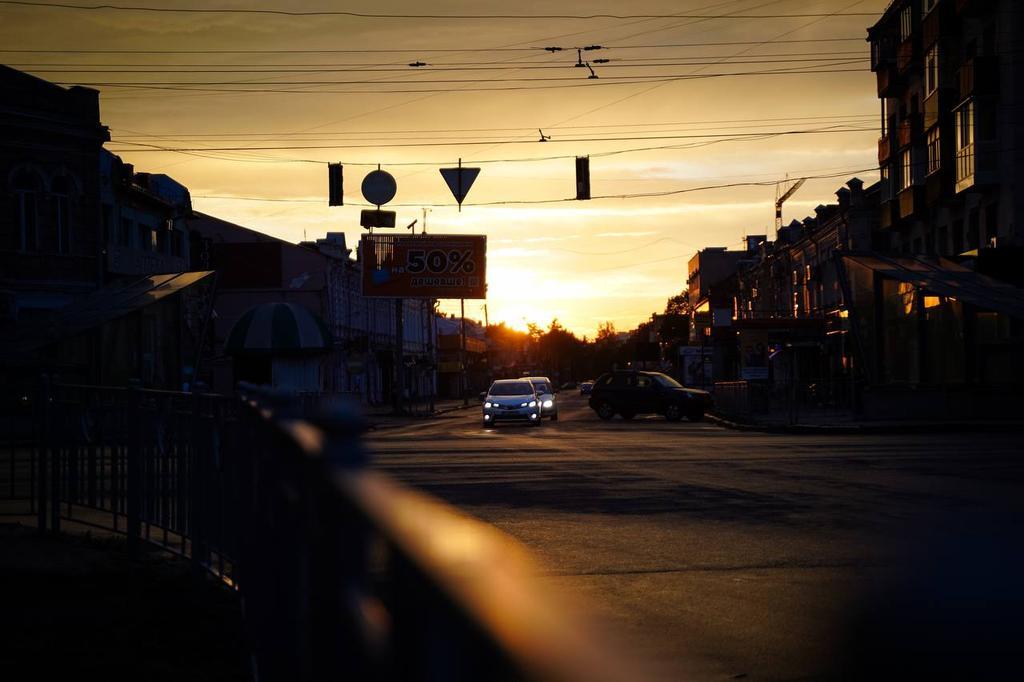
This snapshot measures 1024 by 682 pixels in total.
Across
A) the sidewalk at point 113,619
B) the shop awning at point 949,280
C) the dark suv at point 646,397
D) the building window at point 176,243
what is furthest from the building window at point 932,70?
the sidewalk at point 113,619

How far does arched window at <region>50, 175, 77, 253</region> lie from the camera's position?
4116cm

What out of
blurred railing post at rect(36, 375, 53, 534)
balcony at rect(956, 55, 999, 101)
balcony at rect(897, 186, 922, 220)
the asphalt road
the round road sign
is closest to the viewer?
the asphalt road

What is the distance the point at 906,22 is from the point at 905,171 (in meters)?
6.16

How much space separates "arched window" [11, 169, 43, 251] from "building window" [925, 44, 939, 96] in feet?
104

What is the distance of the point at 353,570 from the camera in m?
2.00

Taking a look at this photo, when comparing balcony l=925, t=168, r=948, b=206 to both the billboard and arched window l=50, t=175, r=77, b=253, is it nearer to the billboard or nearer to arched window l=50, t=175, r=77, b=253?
the billboard

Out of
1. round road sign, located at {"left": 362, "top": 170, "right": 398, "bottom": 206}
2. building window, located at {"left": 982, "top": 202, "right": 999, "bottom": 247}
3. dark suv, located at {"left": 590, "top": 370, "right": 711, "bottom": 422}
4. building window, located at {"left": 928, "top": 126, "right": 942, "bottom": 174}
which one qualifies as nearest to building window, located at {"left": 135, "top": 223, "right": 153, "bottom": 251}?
round road sign, located at {"left": 362, "top": 170, "right": 398, "bottom": 206}

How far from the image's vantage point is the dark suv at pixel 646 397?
43562 mm

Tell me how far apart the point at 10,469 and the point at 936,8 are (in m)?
40.2

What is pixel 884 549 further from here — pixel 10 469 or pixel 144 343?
pixel 144 343

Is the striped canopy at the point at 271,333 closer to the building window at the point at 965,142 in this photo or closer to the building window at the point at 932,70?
the building window at the point at 932,70

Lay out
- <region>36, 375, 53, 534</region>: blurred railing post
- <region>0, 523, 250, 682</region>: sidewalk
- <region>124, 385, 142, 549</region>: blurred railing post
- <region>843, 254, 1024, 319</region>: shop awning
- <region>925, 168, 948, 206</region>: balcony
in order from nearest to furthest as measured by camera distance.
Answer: <region>0, 523, 250, 682</region>: sidewalk, <region>124, 385, 142, 549</region>: blurred railing post, <region>36, 375, 53, 534</region>: blurred railing post, <region>843, 254, 1024, 319</region>: shop awning, <region>925, 168, 948, 206</region>: balcony

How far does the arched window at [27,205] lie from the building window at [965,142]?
3070 centimetres

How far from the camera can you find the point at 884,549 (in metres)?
9.38
